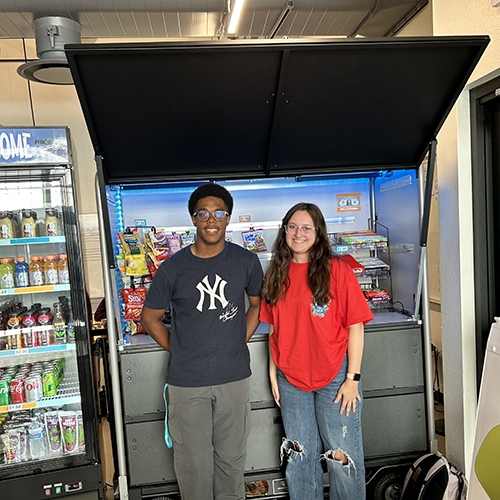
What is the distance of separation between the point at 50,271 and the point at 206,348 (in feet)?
3.77

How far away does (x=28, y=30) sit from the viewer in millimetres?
3732

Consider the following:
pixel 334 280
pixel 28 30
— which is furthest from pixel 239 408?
pixel 28 30

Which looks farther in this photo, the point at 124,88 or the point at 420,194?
the point at 420,194

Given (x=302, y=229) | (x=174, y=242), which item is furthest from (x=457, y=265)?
(x=174, y=242)

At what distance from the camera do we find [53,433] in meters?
2.77

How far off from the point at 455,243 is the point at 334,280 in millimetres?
972

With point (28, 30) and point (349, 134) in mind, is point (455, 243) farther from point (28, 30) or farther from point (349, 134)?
point (28, 30)

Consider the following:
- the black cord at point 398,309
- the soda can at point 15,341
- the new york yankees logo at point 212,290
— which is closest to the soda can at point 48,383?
the soda can at point 15,341

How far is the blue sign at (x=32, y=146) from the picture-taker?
2453mm

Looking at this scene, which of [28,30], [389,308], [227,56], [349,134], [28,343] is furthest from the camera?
[28,30]

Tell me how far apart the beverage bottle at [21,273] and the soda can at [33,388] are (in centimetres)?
56

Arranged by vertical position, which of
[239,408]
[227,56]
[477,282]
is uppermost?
[227,56]

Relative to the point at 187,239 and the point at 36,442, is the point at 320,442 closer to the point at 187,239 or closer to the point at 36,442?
the point at 187,239

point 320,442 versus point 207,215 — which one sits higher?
point 207,215
